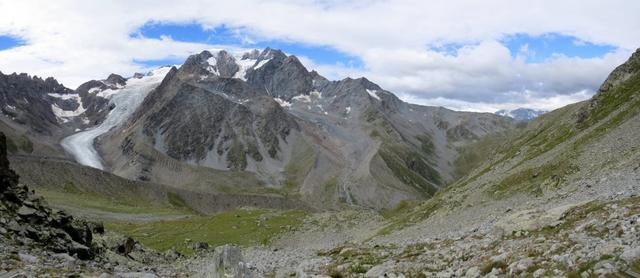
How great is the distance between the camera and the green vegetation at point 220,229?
10012 centimetres

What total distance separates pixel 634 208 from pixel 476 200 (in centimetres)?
5306

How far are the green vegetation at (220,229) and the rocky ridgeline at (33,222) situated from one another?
4392 centimetres

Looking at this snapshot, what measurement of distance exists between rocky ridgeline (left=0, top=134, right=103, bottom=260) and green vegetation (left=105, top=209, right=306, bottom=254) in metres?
43.9

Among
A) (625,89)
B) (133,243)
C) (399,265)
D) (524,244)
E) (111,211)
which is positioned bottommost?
(111,211)

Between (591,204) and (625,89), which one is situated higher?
(625,89)

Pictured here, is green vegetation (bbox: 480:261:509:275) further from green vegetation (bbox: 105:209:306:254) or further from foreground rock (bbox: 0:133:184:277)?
green vegetation (bbox: 105:209:306:254)

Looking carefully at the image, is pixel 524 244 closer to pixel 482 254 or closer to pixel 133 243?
pixel 482 254

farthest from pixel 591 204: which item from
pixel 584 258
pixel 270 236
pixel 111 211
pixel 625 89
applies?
pixel 111 211

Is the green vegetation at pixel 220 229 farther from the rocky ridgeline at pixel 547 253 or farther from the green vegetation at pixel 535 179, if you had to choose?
the rocky ridgeline at pixel 547 253

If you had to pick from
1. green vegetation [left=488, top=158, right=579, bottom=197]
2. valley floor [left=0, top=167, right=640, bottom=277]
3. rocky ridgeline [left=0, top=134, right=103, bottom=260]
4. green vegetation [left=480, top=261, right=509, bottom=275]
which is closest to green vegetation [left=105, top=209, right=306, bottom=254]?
valley floor [left=0, top=167, right=640, bottom=277]

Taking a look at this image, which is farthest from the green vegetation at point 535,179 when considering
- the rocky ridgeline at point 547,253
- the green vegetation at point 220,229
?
the green vegetation at point 220,229

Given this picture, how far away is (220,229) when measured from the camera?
119 meters

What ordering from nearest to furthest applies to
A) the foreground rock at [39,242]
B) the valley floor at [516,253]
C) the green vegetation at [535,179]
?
the valley floor at [516,253]
the foreground rock at [39,242]
the green vegetation at [535,179]

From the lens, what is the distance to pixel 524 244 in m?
25.6
